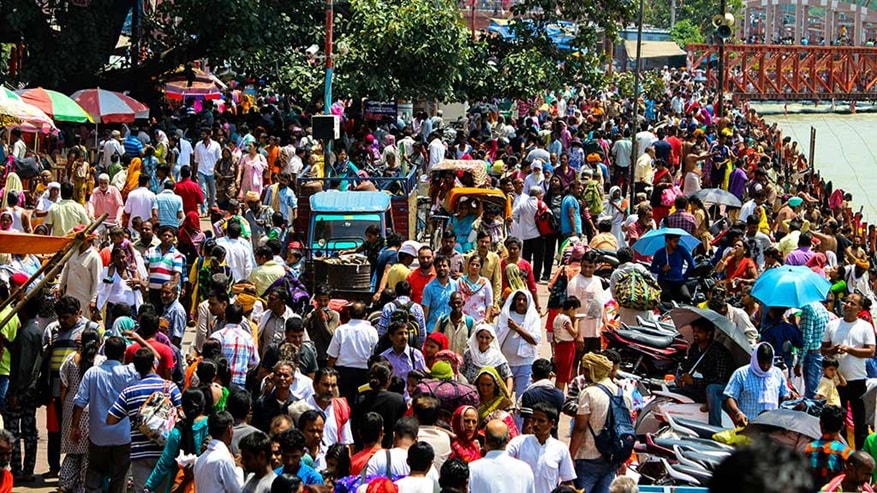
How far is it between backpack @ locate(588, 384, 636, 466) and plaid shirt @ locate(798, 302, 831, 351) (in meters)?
3.96

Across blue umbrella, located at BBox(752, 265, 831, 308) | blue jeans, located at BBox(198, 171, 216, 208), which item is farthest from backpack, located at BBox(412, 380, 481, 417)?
blue jeans, located at BBox(198, 171, 216, 208)

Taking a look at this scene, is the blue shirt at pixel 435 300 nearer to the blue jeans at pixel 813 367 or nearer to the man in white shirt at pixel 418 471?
the blue jeans at pixel 813 367

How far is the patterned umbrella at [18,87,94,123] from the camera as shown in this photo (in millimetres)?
23953

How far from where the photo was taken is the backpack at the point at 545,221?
18812mm

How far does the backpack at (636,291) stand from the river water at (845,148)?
23326 mm

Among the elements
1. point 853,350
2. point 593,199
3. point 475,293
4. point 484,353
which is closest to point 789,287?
point 853,350

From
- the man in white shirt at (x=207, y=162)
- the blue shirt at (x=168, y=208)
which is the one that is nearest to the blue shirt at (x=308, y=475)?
the blue shirt at (x=168, y=208)

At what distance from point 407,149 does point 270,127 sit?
164 inches

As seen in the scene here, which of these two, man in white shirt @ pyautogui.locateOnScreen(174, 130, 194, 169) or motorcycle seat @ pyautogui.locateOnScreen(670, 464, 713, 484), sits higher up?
man in white shirt @ pyautogui.locateOnScreen(174, 130, 194, 169)

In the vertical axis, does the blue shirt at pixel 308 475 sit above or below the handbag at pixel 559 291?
above

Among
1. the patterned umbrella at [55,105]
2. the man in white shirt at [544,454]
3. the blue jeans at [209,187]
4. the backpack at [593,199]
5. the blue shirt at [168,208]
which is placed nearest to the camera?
the man in white shirt at [544,454]

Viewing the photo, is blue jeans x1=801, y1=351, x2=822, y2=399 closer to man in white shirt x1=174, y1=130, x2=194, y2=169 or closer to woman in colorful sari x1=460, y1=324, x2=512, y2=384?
woman in colorful sari x1=460, y1=324, x2=512, y2=384

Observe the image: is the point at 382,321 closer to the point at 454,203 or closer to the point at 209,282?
the point at 209,282

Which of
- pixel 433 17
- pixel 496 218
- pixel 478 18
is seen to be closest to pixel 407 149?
pixel 433 17
